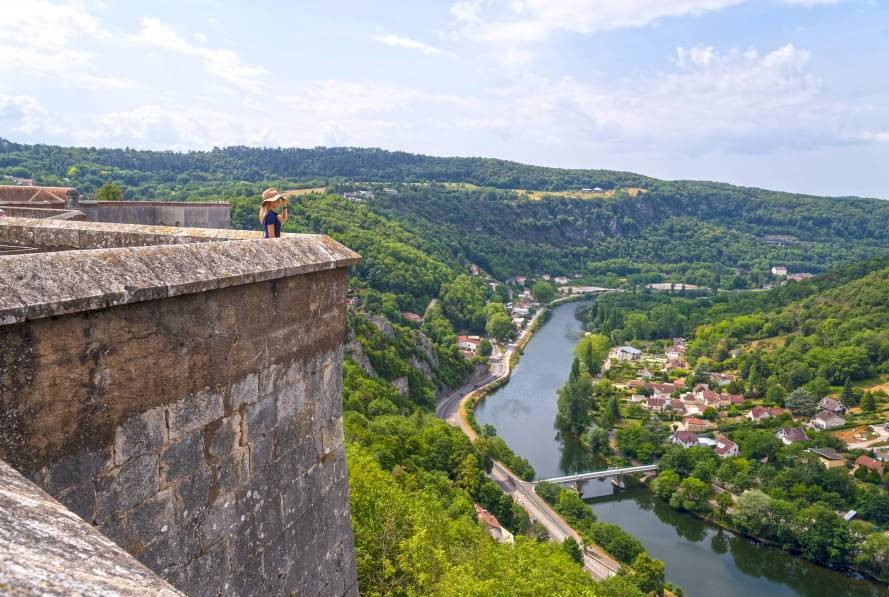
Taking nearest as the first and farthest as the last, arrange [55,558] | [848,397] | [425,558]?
[55,558] → [425,558] → [848,397]

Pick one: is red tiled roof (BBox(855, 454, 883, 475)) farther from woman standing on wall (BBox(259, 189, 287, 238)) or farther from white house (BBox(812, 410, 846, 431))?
woman standing on wall (BBox(259, 189, 287, 238))

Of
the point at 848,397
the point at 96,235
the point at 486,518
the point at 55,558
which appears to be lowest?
the point at 848,397

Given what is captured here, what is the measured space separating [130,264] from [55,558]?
1.91 m

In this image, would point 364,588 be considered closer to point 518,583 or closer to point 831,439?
point 518,583

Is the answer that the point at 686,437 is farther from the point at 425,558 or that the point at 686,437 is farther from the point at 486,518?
the point at 425,558

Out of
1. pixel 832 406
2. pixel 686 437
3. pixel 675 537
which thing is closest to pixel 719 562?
pixel 675 537

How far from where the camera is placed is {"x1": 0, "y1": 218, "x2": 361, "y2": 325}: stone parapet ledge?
2.71 meters

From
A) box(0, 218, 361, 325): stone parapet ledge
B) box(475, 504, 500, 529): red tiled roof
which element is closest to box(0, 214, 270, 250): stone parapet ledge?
box(0, 218, 361, 325): stone parapet ledge

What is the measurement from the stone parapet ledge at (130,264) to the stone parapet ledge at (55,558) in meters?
1.01

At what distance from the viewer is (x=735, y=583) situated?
35094mm

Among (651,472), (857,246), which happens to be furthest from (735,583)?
(857,246)

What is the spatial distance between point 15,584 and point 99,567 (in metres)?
0.29

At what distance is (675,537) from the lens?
40406 millimetres

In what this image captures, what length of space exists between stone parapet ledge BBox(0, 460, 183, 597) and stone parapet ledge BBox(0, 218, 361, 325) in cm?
101
